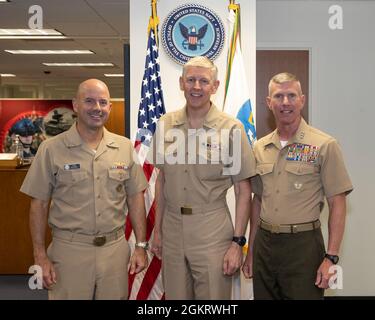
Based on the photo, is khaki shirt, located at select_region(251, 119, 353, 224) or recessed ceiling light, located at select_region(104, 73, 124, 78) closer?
khaki shirt, located at select_region(251, 119, 353, 224)

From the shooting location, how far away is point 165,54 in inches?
119

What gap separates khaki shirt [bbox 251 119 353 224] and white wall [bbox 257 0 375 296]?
1.99 m

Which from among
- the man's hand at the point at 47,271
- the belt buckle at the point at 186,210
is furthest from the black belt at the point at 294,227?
the man's hand at the point at 47,271

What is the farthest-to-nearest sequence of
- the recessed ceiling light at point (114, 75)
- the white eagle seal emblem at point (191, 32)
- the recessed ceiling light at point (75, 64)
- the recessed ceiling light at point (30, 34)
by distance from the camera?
1. the recessed ceiling light at point (114, 75)
2. the recessed ceiling light at point (75, 64)
3. the recessed ceiling light at point (30, 34)
4. the white eagle seal emblem at point (191, 32)

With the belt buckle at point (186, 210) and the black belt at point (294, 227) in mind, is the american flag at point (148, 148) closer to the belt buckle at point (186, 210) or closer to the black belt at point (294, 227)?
the belt buckle at point (186, 210)

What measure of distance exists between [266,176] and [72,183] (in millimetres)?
942

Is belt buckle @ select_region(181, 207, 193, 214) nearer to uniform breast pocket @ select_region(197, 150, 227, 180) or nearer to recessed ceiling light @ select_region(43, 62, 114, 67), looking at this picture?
uniform breast pocket @ select_region(197, 150, 227, 180)

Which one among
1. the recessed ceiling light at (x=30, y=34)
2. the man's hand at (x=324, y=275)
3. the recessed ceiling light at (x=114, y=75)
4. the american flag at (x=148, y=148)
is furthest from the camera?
the recessed ceiling light at (x=114, y=75)

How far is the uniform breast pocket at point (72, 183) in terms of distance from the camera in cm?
214

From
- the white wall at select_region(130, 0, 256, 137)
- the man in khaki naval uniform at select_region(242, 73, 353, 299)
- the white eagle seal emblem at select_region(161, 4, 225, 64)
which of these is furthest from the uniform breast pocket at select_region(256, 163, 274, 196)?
the white eagle seal emblem at select_region(161, 4, 225, 64)

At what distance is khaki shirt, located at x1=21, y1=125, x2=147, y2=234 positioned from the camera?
2.13 meters

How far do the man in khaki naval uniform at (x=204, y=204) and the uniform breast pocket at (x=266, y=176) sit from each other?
8 cm

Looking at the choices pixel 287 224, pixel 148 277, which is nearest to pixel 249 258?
pixel 287 224

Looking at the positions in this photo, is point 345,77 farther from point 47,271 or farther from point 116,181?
point 47,271
